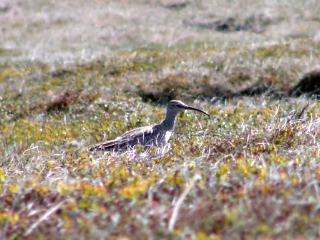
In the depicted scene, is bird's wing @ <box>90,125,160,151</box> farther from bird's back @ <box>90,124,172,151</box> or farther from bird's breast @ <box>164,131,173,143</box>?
bird's breast @ <box>164,131,173,143</box>

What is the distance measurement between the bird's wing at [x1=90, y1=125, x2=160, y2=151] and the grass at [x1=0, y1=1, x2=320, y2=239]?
499 millimetres

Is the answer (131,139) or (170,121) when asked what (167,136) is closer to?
(131,139)

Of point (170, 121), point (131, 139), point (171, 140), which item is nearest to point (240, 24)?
point (170, 121)

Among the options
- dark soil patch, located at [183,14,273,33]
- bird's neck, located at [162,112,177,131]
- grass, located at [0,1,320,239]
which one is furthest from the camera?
dark soil patch, located at [183,14,273,33]

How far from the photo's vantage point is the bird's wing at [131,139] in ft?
27.9

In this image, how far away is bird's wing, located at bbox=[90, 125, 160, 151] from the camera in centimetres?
849

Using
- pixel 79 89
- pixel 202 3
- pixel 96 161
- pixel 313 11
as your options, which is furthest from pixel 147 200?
pixel 202 3

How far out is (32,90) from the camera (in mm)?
14469

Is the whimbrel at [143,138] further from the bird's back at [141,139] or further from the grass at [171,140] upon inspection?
the grass at [171,140]

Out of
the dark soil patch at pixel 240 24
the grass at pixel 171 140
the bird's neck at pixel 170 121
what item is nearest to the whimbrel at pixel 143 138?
the bird's neck at pixel 170 121

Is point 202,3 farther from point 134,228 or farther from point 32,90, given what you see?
point 134,228

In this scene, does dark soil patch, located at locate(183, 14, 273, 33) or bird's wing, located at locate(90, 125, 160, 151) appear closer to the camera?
bird's wing, located at locate(90, 125, 160, 151)

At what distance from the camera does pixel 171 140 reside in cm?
892

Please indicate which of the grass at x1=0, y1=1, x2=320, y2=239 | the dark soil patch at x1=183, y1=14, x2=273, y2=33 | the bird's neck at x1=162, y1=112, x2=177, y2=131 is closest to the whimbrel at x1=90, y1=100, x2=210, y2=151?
the bird's neck at x1=162, y1=112, x2=177, y2=131
